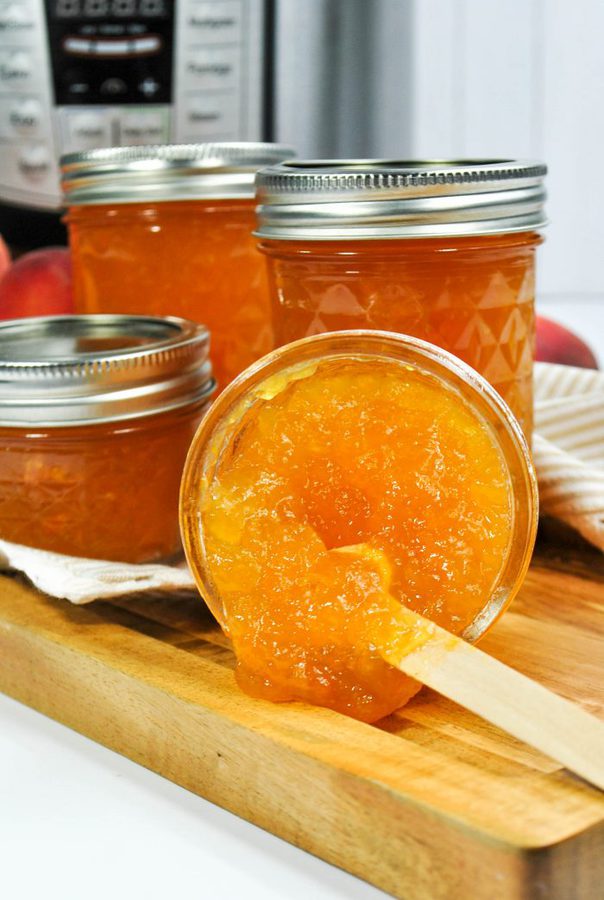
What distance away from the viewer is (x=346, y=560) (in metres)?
0.66

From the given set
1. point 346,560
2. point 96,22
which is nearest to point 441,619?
point 346,560

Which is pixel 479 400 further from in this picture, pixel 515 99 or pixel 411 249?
pixel 515 99

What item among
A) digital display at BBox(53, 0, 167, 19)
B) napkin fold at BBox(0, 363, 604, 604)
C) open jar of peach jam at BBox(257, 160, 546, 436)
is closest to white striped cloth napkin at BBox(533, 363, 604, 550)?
napkin fold at BBox(0, 363, 604, 604)

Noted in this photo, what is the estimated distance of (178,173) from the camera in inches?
38.0

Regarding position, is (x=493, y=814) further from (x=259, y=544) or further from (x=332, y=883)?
(x=259, y=544)

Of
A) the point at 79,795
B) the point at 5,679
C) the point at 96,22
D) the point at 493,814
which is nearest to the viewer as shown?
the point at 493,814

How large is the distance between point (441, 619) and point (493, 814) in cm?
18

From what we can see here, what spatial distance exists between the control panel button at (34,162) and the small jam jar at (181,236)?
11.5 inches

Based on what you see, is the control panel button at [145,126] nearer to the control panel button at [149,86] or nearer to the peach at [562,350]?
the control panel button at [149,86]

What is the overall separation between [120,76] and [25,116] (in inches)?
4.7

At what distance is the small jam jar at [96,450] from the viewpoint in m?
0.82

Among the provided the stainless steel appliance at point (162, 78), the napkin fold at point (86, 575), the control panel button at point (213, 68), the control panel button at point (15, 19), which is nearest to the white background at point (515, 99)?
the stainless steel appliance at point (162, 78)

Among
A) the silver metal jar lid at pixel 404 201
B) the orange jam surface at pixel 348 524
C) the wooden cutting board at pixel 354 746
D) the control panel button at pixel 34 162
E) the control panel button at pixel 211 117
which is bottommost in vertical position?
the wooden cutting board at pixel 354 746

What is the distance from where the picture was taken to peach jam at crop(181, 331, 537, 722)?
25.7 inches
